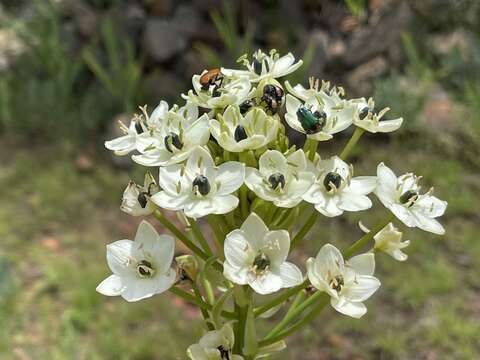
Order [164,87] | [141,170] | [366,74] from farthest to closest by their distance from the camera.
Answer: [366,74]
[164,87]
[141,170]

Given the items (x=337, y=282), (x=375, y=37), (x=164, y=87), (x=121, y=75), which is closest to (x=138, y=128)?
(x=337, y=282)

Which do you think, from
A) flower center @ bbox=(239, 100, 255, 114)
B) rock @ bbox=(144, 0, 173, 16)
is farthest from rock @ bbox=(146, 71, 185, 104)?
flower center @ bbox=(239, 100, 255, 114)

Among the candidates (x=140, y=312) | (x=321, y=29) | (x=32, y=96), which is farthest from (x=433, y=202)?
Result: (x=32, y=96)

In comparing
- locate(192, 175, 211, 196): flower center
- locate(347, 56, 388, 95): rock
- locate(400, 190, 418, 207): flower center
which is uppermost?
locate(192, 175, 211, 196): flower center

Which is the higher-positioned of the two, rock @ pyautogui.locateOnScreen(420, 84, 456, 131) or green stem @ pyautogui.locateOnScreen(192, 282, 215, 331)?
green stem @ pyautogui.locateOnScreen(192, 282, 215, 331)

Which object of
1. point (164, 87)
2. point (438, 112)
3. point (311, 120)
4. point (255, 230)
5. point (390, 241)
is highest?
point (311, 120)

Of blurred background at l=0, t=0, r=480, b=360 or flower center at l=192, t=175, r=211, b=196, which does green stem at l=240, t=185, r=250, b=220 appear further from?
blurred background at l=0, t=0, r=480, b=360

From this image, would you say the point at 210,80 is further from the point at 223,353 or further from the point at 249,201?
the point at 223,353
